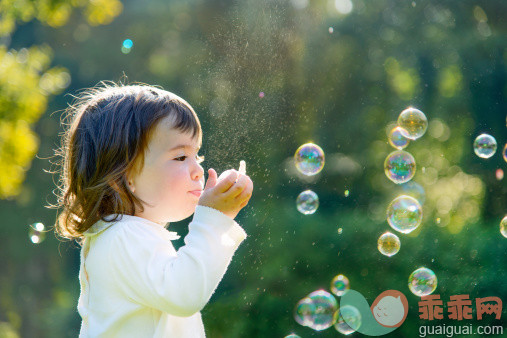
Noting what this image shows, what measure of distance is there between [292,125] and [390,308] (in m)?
2.14

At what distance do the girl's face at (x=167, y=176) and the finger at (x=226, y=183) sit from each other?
116mm

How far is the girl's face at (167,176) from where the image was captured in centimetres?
145

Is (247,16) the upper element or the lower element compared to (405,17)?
lower

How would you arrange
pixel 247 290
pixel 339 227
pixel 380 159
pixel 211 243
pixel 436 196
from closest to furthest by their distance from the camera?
pixel 211 243 < pixel 247 290 < pixel 339 227 < pixel 436 196 < pixel 380 159

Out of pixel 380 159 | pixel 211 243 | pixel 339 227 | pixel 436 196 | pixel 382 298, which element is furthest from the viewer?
pixel 380 159

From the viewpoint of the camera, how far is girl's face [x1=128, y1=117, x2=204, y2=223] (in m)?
1.45

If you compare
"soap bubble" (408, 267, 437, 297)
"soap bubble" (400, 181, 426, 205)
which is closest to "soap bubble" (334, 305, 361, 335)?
"soap bubble" (408, 267, 437, 297)

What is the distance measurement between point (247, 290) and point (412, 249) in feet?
3.88

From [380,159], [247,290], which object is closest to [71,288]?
[247,290]

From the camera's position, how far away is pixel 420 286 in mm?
2916

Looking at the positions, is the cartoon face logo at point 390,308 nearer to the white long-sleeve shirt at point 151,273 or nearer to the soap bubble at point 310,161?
the soap bubble at point 310,161

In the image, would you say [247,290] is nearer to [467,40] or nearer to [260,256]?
[260,256]

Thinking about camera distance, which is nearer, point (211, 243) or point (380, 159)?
point (211, 243)

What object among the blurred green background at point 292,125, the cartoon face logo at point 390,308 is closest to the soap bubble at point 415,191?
the blurred green background at point 292,125
